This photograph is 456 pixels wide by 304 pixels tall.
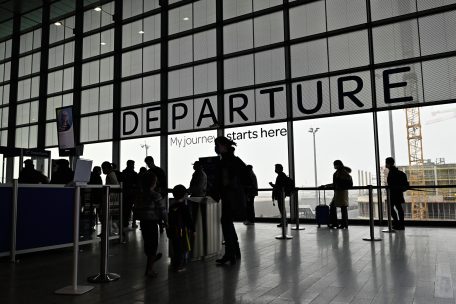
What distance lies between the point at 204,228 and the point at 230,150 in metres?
1.17

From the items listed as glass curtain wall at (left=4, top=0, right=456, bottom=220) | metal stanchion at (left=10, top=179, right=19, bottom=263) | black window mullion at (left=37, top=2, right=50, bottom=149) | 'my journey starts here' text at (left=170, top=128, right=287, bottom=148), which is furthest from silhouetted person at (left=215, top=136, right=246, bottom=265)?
black window mullion at (left=37, top=2, right=50, bottom=149)

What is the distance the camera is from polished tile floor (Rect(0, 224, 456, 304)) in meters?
3.15

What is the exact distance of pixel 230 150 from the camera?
464 centimetres

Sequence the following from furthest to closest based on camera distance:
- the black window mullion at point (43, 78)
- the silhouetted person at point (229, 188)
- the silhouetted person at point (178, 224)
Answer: the black window mullion at point (43, 78) < the silhouetted person at point (229, 188) < the silhouetted person at point (178, 224)

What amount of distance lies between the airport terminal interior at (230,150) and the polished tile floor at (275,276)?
Result: 0.11 feet

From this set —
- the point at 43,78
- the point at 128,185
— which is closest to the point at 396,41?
the point at 128,185

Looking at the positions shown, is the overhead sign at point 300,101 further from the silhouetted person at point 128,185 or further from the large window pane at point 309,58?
the silhouetted person at point 128,185

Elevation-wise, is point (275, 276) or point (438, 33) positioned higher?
point (438, 33)

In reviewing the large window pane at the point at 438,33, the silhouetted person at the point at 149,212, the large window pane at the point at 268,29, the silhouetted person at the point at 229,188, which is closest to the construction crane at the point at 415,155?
the large window pane at the point at 438,33

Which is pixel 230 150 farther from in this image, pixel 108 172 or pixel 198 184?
pixel 108 172

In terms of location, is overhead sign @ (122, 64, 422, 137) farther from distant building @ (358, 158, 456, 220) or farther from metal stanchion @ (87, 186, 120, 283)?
metal stanchion @ (87, 186, 120, 283)

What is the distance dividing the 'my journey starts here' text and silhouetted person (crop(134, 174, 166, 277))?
645 cm

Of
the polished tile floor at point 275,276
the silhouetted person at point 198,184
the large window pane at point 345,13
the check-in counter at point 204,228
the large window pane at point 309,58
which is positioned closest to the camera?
the polished tile floor at point 275,276

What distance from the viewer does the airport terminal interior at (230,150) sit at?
3965mm
